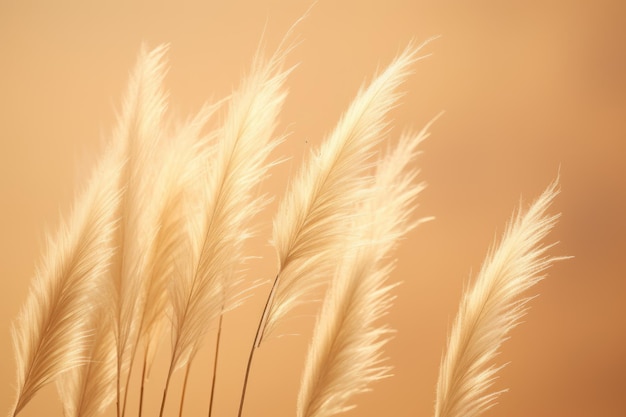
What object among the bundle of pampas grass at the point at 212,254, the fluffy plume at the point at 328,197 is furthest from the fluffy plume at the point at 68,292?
the fluffy plume at the point at 328,197

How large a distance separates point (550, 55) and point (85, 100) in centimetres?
82

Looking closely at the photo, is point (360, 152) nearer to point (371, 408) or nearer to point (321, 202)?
point (321, 202)

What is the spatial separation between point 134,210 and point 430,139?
694mm

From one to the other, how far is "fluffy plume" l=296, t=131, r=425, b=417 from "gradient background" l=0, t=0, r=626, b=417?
1.43 ft

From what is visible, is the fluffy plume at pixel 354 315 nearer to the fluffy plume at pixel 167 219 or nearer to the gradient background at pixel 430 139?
the fluffy plume at pixel 167 219

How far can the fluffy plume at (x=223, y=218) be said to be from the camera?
1.99ft

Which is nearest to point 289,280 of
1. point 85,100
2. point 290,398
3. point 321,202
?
point 321,202

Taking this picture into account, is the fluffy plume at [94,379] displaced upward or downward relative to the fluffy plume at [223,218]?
downward

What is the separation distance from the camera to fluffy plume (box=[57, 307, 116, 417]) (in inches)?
25.3

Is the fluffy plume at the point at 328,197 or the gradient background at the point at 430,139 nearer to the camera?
the fluffy plume at the point at 328,197

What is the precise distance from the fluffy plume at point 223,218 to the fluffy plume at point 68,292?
79 mm

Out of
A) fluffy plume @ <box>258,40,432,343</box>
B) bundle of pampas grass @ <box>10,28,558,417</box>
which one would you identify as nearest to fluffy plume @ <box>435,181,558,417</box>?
bundle of pampas grass @ <box>10,28,558,417</box>

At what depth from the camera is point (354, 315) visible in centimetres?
66

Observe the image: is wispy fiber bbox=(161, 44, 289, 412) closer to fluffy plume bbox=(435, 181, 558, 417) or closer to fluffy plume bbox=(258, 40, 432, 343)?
fluffy plume bbox=(258, 40, 432, 343)
